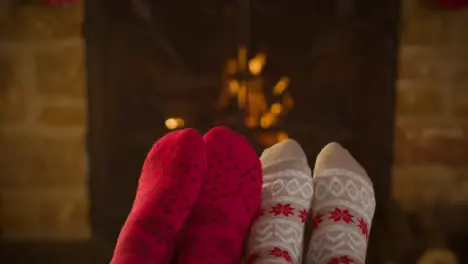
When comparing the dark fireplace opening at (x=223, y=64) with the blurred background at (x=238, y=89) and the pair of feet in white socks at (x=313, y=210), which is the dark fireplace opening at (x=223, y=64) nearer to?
the blurred background at (x=238, y=89)

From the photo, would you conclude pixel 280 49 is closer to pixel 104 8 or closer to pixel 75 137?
pixel 104 8

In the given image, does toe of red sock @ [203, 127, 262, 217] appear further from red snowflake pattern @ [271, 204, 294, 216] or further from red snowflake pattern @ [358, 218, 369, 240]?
red snowflake pattern @ [358, 218, 369, 240]

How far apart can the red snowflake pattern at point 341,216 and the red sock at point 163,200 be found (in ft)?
0.78

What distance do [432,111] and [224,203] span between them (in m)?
1.27

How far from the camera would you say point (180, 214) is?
1.02 meters

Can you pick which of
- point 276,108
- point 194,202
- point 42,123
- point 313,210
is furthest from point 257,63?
point 194,202

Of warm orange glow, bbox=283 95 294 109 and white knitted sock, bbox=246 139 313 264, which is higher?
white knitted sock, bbox=246 139 313 264

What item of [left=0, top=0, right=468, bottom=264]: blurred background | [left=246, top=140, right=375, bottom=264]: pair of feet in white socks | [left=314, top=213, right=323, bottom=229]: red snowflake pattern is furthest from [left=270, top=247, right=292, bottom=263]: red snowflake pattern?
[left=0, top=0, right=468, bottom=264]: blurred background

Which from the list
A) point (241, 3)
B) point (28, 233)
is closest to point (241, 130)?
point (241, 3)

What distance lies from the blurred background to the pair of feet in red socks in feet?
3.09

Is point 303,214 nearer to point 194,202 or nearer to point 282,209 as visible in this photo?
point 282,209

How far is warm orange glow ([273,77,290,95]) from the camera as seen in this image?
214 cm

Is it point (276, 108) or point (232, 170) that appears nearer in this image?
point (232, 170)

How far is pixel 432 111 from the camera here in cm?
219
